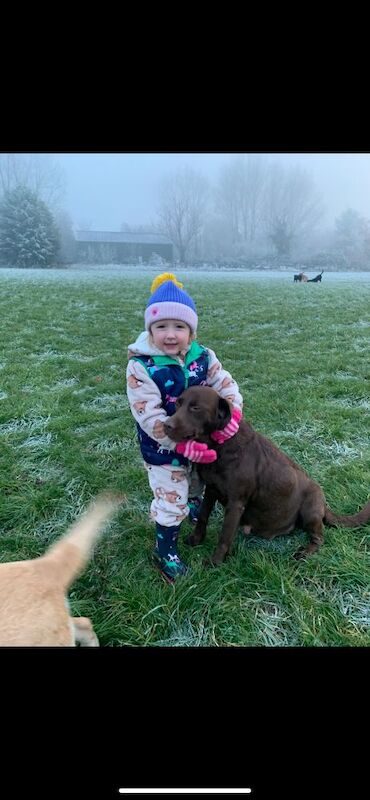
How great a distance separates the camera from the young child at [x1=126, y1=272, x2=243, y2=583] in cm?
151

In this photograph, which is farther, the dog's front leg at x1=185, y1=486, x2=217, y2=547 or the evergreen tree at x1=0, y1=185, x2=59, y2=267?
the dog's front leg at x1=185, y1=486, x2=217, y2=547

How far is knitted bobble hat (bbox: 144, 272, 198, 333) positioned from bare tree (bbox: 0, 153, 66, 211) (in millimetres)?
509

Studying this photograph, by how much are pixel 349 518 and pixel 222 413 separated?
2.60ft

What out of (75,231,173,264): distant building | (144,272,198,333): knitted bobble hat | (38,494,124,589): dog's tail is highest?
(75,231,173,264): distant building

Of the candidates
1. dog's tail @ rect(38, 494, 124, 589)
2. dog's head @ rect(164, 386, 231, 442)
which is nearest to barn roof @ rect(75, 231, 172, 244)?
dog's head @ rect(164, 386, 231, 442)

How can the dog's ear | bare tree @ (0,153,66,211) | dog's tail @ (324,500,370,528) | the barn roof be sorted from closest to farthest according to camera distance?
1. bare tree @ (0,153,66,211)
2. the dog's ear
3. the barn roof
4. dog's tail @ (324,500,370,528)

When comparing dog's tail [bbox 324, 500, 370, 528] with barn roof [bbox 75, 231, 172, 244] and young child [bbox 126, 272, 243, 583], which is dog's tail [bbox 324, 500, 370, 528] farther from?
barn roof [bbox 75, 231, 172, 244]

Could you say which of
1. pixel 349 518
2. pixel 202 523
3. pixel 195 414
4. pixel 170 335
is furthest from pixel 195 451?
pixel 349 518
